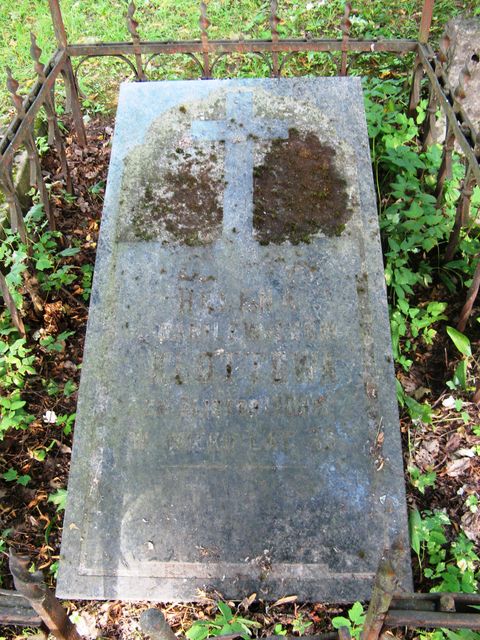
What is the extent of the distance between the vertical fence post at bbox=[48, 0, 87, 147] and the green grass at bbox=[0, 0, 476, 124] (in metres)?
0.79

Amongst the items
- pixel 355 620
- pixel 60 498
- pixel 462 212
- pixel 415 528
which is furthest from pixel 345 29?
pixel 355 620

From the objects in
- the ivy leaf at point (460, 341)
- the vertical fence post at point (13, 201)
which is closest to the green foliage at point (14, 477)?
the vertical fence post at point (13, 201)

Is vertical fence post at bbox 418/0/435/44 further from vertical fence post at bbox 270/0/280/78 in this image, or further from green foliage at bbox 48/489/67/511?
green foliage at bbox 48/489/67/511

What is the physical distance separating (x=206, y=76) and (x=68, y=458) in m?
2.71

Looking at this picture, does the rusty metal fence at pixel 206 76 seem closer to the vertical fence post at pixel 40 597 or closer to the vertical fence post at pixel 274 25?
the vertical fence post at pixel 274 25

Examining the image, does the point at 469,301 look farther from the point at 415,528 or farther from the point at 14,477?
the point at 14,477

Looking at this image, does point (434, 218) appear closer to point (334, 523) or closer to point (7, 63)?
point (334, 523)

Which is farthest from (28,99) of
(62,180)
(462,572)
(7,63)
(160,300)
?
(462,572)

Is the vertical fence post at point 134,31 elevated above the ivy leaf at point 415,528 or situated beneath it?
elevated above

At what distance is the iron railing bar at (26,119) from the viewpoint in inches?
129

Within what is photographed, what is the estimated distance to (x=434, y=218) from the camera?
11.8 ft

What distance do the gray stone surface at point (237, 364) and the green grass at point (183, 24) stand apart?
2247 millimetres

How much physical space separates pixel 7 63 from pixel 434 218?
4102 millimetres

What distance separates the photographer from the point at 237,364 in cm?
264
